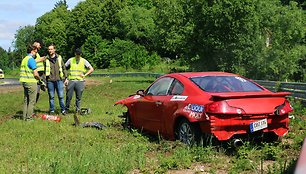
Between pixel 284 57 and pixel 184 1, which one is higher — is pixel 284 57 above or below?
below

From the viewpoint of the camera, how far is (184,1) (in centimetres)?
3500

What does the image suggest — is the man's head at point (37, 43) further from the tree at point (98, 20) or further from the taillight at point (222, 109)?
the tree at point (98, 20)

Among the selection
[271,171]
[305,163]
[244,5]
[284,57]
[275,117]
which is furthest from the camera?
[284,57]

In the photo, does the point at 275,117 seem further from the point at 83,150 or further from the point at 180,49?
the point at 180,49

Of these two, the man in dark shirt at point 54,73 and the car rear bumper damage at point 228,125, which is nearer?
the car rear bumper damage at point 228,125

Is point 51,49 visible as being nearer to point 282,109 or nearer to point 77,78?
point 77,78

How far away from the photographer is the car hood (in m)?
6.69

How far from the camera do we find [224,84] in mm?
7570

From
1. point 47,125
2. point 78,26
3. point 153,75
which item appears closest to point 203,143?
point 47,125

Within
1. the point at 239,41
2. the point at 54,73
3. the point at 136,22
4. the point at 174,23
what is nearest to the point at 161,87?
the point at 54,73

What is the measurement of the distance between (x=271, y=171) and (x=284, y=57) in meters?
29.6

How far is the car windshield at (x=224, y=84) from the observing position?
7.40 metres

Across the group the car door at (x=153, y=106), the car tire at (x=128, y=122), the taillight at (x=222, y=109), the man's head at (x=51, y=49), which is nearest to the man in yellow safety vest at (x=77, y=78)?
the man's head at (x=51, y=49)

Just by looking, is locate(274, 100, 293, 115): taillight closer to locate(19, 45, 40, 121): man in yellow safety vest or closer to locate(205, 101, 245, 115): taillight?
locate(205, 101, 245, 115): taillight
